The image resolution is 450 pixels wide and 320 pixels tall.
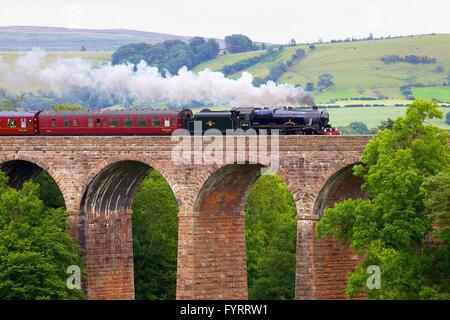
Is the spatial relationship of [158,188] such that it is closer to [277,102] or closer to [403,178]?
[277,102]

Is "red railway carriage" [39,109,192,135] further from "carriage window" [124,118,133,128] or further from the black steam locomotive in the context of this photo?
the black steam locomotive

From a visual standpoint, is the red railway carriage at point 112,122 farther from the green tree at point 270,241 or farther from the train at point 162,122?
the green tree at point 270,241

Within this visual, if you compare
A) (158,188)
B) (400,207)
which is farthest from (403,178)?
(158,188)

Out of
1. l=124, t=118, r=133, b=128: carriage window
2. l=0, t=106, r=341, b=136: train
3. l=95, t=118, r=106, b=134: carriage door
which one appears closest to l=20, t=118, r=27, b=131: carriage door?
l=0, t=106, r=341, b=136: train

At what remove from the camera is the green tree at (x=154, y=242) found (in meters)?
108

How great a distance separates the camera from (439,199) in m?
75.0

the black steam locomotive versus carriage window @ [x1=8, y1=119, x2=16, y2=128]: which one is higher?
carriage window @ [x1=8, y1=119, x2=16, y2=128]

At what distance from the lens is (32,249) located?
294ft

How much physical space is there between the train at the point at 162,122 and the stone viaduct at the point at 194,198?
8.33 ft

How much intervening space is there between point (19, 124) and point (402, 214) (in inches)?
1300

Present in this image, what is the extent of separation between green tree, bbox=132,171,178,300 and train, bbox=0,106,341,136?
12825 mm

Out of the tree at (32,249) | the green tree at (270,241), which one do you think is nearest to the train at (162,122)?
the tree at (32,249)

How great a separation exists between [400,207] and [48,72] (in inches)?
2033

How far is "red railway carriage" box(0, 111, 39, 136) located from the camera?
329ft
